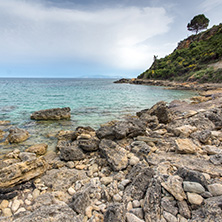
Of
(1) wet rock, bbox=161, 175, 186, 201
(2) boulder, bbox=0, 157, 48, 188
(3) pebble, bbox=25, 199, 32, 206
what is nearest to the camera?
(1) wet rock, bbox=161, 175, 186, 201

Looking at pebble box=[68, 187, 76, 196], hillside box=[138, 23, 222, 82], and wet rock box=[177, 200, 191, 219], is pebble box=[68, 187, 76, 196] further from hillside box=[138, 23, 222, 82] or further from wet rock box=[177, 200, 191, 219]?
hillside box=[138, 23, 222, 82]

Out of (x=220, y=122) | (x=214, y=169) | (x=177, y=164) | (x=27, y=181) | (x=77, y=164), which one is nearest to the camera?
(x=214, y=169)

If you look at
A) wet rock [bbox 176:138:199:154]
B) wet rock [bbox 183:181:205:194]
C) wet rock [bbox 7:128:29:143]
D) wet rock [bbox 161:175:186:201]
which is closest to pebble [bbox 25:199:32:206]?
wet rock [bbox 161:175:186:201]

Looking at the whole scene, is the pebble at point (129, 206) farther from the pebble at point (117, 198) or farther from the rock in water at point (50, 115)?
the rock in water at point (50, 115)

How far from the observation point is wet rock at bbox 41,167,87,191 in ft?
13.1

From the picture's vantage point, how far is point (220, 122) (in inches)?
291

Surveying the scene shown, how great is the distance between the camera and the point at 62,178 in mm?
4242

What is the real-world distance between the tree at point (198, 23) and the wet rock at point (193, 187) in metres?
104

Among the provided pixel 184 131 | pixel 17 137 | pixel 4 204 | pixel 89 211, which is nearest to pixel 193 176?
pixel 89 211

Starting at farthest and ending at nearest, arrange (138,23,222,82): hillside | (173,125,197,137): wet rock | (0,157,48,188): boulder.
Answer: (138,23,222,82): hillside
(173,125,197,137): wet rock
(0,157,48,188): boulder

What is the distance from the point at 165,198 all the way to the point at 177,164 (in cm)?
153

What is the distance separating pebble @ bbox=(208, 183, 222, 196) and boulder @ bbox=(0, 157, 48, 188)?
15.7ft

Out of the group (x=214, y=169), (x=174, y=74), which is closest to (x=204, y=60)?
(x=174, y=74)

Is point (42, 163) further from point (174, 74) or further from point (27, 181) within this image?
point (174, 74)
